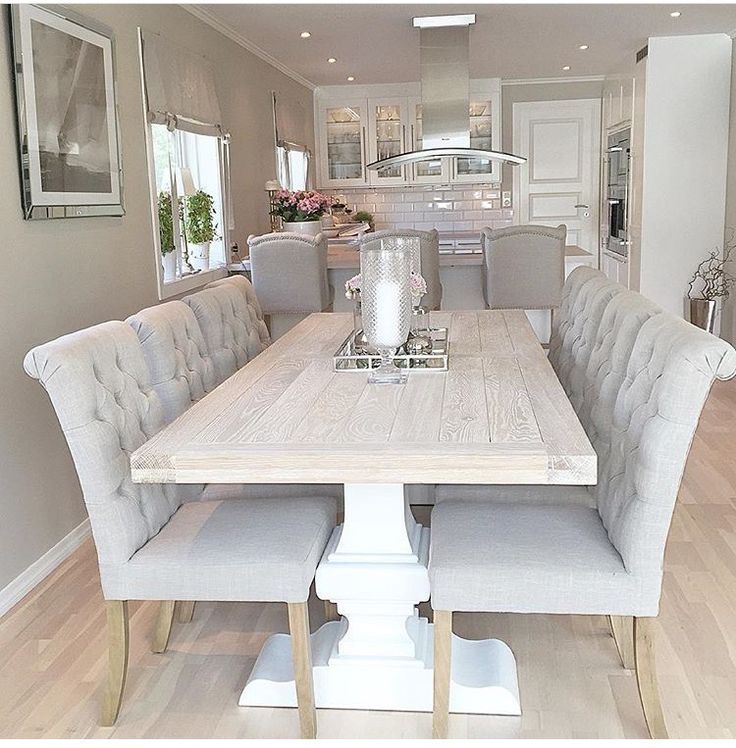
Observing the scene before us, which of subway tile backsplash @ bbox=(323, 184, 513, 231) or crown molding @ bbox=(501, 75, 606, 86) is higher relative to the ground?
crown molding @ bbox=(501, 75, 606, 86)

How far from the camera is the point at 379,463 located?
5.74 ft

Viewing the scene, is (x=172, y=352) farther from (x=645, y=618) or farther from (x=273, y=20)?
(x=273, y=20)

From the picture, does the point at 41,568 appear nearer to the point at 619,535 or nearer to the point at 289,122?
the point at 619,535

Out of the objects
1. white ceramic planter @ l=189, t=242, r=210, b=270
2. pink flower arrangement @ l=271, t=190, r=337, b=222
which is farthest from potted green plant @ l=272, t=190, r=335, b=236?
white ceramic planter @ l=189, t=242, r=210, b=270

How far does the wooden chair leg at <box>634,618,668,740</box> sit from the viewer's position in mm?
1984

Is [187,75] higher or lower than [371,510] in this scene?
higher

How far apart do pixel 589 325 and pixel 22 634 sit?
Answer: 6.59 feet

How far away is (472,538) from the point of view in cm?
209

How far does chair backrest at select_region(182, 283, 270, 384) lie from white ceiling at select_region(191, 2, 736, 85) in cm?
233

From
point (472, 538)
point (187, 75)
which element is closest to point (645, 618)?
point (472, 538)

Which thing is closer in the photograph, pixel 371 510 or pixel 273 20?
pixel 371 510

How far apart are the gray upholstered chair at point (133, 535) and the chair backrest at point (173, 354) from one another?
0.25 meters

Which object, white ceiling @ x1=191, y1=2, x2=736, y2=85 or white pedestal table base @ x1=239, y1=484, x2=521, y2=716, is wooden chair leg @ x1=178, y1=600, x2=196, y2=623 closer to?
white pedestal table base @ x1=239, y1=484, x2=521, y2=716

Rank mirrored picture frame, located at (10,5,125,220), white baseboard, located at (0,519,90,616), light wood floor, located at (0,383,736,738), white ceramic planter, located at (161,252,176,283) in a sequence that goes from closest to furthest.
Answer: light wood floor, located at (0,383,736,738)
white baseboard, located at (0,519,90,616)
mirrored picture frame, located at (10,5,125,220)
white ceramic planter, located at (161,252,176,283)
